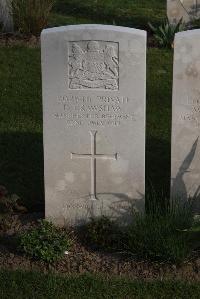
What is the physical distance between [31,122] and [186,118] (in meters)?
2.96

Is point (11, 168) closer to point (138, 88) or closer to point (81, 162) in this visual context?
point (81, 162)

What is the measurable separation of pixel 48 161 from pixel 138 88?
101cm

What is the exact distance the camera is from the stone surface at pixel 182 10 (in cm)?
1170

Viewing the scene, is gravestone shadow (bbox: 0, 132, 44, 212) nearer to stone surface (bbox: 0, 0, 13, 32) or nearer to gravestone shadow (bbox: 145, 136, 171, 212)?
gravestone shadow (bbox: 145, 136, 171, 212)

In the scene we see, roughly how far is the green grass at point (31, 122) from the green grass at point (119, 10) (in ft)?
4.82

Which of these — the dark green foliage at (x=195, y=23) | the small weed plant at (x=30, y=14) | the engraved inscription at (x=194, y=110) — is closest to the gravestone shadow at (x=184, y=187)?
the engraved inscription at (x=194, y=110)

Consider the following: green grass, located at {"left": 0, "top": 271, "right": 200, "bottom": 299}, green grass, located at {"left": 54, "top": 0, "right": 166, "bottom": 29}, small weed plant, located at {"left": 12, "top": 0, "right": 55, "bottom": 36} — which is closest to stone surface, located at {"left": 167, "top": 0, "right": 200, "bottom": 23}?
green grass, located at {"left": 54, "top": 0, "right": 166, "bottom": 29}

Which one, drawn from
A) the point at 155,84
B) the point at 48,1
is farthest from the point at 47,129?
the point at 48,1

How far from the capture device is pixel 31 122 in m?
8.97

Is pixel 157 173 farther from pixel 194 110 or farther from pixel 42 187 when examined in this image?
pixel 194 110

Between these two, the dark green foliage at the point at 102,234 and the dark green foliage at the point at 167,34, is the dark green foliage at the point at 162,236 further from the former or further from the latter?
the dark green foliage at the point at 167,34

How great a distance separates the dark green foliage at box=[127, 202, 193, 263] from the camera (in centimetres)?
610

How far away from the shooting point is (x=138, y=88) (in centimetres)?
624

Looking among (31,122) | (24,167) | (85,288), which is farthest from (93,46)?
(31,122)
